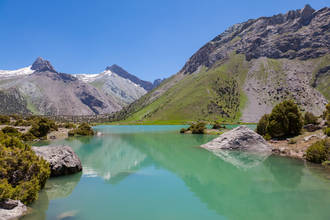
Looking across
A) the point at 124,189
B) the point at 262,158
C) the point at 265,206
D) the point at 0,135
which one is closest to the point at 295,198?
the point at 265,206

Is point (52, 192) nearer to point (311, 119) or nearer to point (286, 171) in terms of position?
point (286, 171)

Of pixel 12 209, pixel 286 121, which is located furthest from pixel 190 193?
pixel 286 121

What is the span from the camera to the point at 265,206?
15.7m

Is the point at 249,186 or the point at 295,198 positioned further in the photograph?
the point at 249,186

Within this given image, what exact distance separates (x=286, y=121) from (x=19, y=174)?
47.5m

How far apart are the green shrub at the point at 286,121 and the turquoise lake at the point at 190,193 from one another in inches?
723

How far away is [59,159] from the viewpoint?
24.9 meters

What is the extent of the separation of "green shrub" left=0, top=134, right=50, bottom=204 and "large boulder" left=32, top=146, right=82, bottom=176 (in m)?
7.18

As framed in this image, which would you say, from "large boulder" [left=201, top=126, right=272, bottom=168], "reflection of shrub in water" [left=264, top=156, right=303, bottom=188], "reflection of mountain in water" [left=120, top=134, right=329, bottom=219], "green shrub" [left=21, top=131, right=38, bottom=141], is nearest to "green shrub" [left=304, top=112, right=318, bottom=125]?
"large boulder" [left=201, top=126, right=272, bottom=168]

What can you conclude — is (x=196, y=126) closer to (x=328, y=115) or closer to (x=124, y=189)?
(x=328, y=115)

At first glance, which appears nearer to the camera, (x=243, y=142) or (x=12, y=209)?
(x=12, y=209)

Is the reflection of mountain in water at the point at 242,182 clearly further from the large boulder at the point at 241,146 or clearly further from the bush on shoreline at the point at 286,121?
the bush on shoreline at the point at 286,121

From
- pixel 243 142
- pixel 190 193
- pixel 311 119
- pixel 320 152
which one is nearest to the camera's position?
pixel 190 193

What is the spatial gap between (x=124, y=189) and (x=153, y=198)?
12.7 ft
